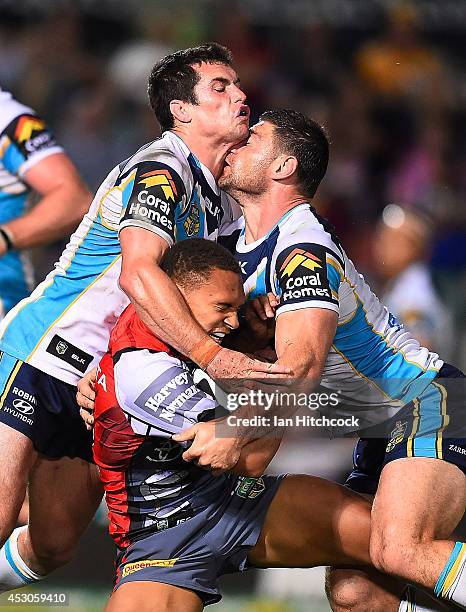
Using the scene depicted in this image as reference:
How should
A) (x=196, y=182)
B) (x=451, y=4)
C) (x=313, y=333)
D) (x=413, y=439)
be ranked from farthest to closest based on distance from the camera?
(x=451, y=4) → (x=196, y=182) → (x=413, y=439) → (x=313, y=333)

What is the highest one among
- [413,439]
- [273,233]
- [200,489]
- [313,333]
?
[273,233]

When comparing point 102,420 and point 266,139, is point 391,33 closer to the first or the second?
point 266,139

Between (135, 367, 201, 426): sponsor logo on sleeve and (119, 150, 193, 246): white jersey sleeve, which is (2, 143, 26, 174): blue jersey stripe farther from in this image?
(135, 367, 201, 426): sponsor logo on sleeve

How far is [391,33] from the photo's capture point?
9.70 metres

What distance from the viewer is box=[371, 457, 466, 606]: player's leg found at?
11.7 feet

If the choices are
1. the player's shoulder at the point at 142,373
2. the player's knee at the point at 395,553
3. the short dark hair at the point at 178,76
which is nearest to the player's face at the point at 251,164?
the short dark hair at the point at 178,76

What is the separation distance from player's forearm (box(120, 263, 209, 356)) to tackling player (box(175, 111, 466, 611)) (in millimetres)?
313

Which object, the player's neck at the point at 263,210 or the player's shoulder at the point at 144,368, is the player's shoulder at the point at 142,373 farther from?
the player's neck at the point at 263,210

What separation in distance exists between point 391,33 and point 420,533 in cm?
701

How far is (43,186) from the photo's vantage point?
4.95m

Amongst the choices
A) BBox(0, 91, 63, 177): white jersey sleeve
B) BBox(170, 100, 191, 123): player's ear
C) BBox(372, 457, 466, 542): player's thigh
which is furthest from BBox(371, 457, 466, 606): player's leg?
BBox(0, 91, 63, 177): white jersey sleeve

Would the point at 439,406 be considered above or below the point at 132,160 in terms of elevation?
below

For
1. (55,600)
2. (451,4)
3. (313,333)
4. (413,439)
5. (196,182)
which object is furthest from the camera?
(451,4)

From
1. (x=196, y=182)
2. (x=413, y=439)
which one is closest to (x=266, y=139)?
(x=196, y=182)
